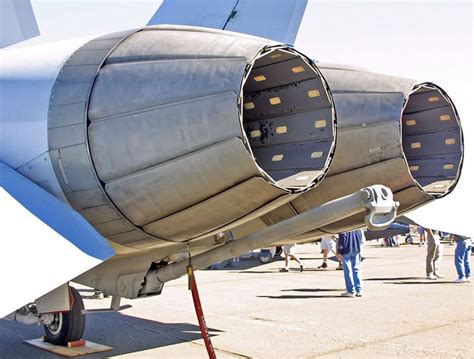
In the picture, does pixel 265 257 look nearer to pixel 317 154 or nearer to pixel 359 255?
pixel 359 255

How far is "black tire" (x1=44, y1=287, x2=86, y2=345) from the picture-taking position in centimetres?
773

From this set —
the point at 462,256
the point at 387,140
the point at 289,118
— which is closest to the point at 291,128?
the point at 289,118

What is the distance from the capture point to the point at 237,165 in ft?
14.2

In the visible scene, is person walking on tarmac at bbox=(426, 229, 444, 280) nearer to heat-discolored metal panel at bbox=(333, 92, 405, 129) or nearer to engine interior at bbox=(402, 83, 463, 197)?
engine interior at bbox=(402, 83, 463, 197)

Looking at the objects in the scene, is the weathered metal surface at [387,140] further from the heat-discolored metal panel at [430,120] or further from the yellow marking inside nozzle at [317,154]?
the yellow marking inside nozzle at [317,154]

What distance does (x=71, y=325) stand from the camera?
304 inches

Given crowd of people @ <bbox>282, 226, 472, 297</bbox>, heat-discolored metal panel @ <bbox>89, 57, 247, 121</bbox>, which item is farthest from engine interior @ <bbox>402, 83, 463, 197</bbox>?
crowd of people @ <bbox>282, 226, 472, 297</bbox>

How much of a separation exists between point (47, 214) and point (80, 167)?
42 centimetres

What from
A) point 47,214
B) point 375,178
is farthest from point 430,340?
point 47,214

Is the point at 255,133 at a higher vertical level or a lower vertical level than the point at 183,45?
lower

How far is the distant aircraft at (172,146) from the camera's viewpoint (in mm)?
4324

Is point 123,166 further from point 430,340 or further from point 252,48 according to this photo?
point 430,340

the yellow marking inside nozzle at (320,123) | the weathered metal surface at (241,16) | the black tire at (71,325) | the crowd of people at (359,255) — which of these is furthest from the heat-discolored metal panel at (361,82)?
the black tire at (71,325)

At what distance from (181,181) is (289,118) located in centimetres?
122
